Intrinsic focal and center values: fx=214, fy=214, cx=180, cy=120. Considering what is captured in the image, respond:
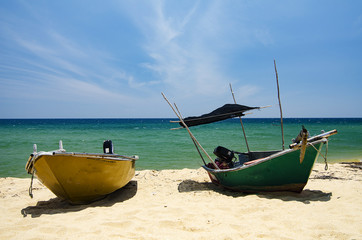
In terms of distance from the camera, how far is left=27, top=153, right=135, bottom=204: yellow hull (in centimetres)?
446

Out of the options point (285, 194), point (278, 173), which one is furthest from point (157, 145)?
point (278, 173)

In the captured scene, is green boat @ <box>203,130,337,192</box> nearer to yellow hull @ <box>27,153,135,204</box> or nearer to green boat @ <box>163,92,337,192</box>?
green boat @ <box>163,92,337,192</box>

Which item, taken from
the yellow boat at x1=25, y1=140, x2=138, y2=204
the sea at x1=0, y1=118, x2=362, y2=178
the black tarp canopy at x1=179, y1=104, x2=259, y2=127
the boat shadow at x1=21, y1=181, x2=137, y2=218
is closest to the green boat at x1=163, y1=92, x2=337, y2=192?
the black tarp canopy at x1=179, y1=104, x2=259, y2=127

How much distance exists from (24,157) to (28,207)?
9383 mm

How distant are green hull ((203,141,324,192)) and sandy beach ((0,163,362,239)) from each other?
22cm

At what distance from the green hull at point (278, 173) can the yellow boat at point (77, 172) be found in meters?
2.98

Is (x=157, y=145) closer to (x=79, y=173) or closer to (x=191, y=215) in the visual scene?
(x=79, y=173)

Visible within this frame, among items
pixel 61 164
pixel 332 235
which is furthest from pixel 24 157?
pixel 332 235

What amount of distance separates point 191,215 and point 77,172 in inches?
103

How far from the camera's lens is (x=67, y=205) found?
529 centimetres

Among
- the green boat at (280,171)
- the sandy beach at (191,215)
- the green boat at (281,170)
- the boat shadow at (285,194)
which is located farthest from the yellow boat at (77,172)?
the green boat at (280,171)

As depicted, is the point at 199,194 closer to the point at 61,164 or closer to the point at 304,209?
the point at 304,209

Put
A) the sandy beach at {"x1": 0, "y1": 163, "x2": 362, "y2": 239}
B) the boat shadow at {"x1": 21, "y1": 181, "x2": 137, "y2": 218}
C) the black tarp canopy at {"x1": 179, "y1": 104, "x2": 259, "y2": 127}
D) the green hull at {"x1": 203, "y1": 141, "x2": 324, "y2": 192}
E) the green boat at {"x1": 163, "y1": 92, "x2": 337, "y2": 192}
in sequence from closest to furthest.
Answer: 1. the sandy beach at {"x1": 0, "y1": 163, "x2": 362, "y2": 239}
2. the green boat at {"x1": 163, "y1": 92, "x2": 337, "y2": 192}
3. the green hull at {"x1": 203, "y1": 141, "x2": 324, "y2": 192}
4. the boat shadow at {"x1": 21, "y1": 181, "x2": 137, "y2": 218}
5. the black tarp canopy at {"x1": 179, "y1": 104, "x2": 259, "y2": 127}

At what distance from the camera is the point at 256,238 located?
9.70ft
